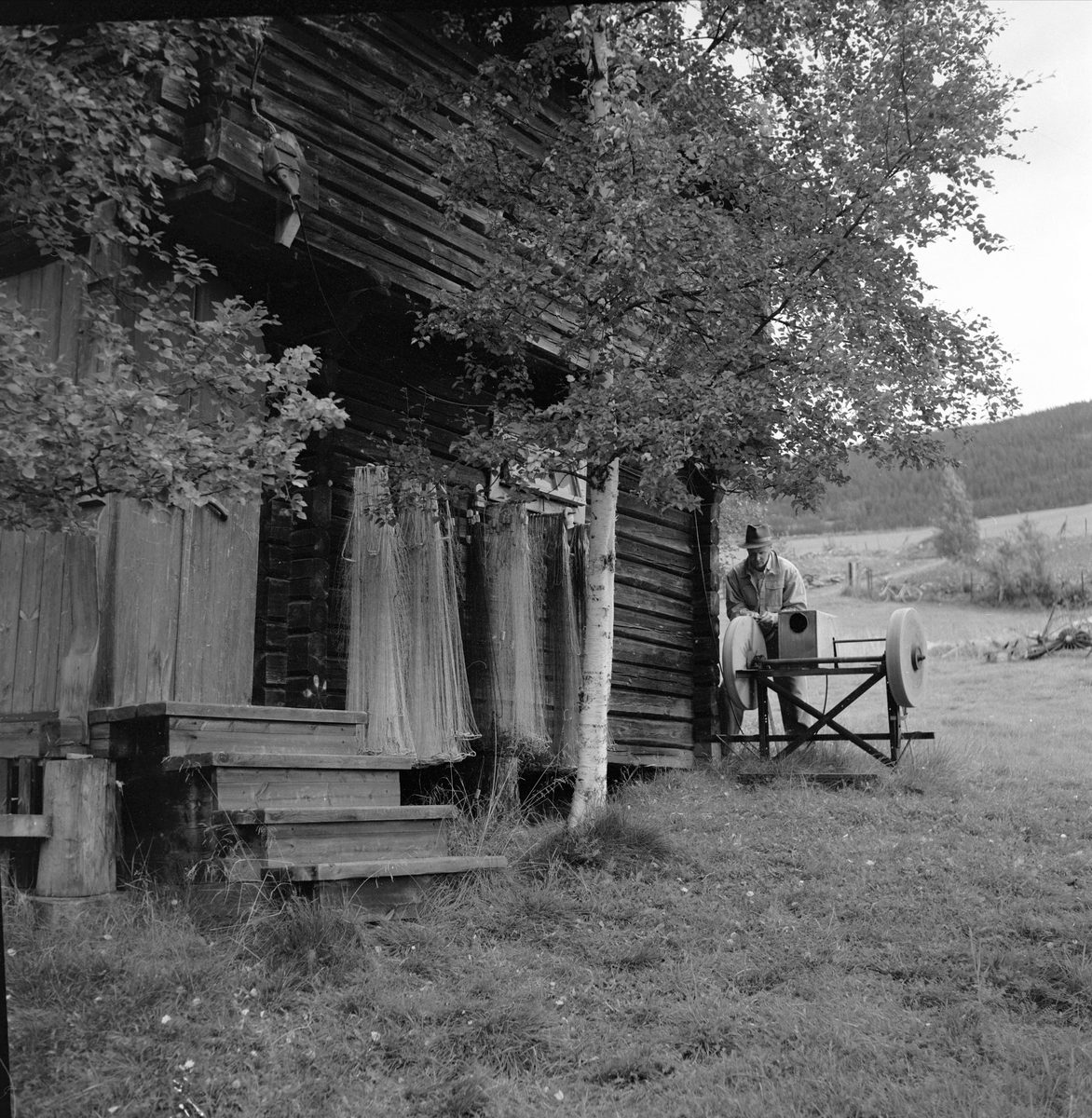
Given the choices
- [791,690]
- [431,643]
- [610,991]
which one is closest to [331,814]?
[610,991]

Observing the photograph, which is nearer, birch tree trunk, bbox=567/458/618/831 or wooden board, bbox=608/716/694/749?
birch tree trunk, bbox=567/458/618/831

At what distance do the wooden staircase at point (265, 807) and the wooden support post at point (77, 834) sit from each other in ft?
0.91

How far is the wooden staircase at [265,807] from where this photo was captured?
5.86 m

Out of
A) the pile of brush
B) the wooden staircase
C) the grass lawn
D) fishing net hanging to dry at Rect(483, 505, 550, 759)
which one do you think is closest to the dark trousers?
fishing net hanging to dry at Rect(483, 505, 550, 759)

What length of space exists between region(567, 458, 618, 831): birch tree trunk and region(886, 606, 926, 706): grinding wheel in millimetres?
3166

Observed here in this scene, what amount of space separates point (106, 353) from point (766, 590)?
26.1ft

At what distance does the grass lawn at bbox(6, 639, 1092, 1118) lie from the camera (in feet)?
14.8

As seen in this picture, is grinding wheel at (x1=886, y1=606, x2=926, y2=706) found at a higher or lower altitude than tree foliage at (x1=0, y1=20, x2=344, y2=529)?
lower

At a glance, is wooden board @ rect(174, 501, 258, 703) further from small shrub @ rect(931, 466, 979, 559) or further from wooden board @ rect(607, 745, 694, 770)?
small shrub @ rect(931, 466, 979, 559)

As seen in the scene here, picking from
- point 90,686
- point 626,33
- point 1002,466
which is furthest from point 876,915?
point 1002,466

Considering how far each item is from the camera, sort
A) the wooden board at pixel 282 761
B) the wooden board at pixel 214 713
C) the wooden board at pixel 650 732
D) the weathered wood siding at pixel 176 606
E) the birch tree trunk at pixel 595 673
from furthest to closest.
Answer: the wooden board at pixel 650 732
the birch tree trunk at pixel 595 673
the weathered wood siding at pixel 176 606
the wooden board at pixel 214 713
the wooden board at pixel 282 761

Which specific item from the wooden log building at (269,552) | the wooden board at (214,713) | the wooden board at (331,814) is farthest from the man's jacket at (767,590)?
the wooden board at (214,713)

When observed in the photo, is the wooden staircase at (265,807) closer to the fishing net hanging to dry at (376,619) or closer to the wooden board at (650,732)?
the fishing net hanging to dry at (376,619)

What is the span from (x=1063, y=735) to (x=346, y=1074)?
13.1m
